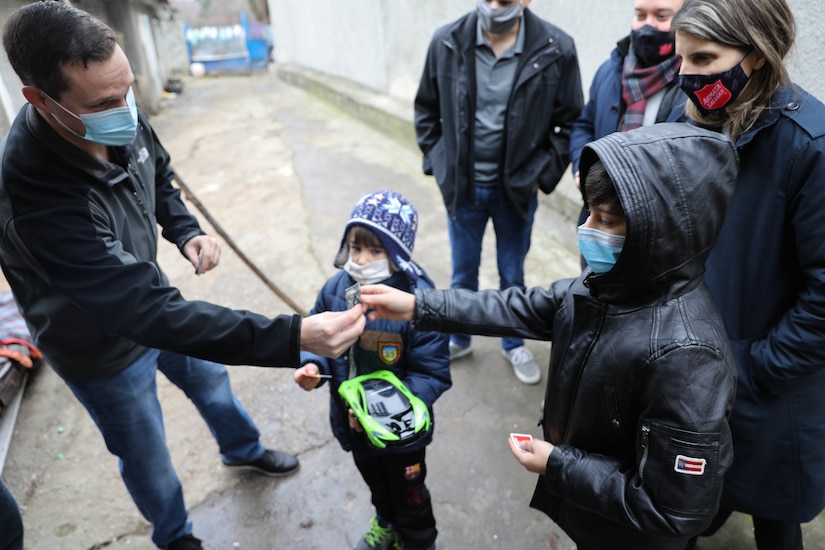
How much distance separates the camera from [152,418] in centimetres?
206

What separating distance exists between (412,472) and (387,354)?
1.51 feet

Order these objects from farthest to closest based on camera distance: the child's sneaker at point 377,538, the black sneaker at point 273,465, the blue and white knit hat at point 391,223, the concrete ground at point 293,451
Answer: the black sneaker at point 273,465 → the concrete ground at point 293,451 → the child's sneaker at point 377,538 → the blue and white knit hat at point 391,223

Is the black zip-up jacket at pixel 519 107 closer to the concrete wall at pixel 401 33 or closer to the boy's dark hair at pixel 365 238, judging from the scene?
the concrete wall at pixel 401 33

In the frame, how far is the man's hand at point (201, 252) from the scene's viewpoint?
235cm

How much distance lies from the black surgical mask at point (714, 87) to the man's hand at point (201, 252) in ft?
6.23

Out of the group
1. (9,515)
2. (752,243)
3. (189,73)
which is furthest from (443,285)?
(189,73)

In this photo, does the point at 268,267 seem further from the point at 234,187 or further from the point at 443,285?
the point at 234,187

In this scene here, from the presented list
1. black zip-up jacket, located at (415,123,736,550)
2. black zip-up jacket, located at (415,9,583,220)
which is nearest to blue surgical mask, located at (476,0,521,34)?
black zip-up jacket, located at (415,9,583,220)

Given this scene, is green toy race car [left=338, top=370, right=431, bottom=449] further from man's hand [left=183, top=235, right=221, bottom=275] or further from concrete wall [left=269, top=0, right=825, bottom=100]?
concrete wall [left=269, top=0, right=825, bottom=100]

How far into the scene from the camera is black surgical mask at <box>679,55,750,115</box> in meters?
1.56

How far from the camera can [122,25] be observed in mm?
12359

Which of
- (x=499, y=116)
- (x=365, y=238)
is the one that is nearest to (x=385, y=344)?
(x=365, y=238)

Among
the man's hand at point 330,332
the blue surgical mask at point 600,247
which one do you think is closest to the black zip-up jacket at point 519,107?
the man's hand at point 330,332

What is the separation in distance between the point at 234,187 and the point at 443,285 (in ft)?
12.5
